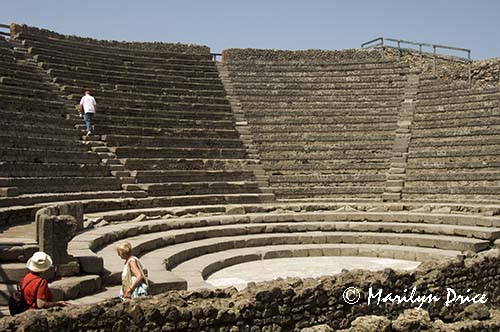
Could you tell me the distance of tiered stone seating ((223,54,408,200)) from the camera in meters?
17.4

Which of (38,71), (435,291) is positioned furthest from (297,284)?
(38,71)

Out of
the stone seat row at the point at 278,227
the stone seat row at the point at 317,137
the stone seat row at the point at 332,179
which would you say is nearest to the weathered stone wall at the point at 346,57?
the stone seat row at the point at 317,137

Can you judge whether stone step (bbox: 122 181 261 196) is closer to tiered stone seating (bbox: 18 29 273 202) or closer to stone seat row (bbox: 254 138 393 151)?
tiered stone seating (bbox: 18 29 273 202)

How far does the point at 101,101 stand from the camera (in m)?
18.1

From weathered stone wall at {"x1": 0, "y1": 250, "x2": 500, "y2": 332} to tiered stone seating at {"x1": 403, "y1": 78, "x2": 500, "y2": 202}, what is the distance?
22.8ft

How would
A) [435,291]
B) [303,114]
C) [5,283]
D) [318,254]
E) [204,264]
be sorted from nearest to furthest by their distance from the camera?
[5,283], [435,291], [204,264], [318,254], [303,114]

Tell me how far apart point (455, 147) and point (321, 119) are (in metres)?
4.48

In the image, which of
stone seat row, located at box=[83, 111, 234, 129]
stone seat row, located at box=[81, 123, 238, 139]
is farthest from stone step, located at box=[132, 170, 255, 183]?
stone seat row, located at box=[83, 111, 234, 129]

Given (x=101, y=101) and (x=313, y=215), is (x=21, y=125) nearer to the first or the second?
(x=101, y=101)

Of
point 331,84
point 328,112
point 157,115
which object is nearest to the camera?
point 157,115

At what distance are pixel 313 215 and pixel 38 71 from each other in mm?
9689

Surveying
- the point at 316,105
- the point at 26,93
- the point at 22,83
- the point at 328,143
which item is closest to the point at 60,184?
the point at 26,93

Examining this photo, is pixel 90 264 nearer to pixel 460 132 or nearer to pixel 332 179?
pixel 332 179

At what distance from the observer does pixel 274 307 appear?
660cm
